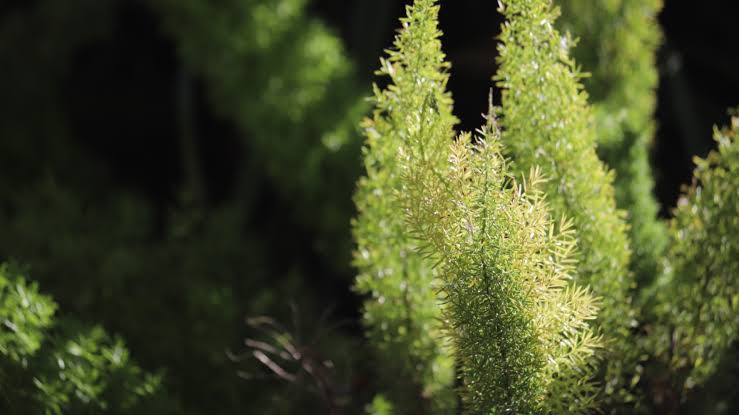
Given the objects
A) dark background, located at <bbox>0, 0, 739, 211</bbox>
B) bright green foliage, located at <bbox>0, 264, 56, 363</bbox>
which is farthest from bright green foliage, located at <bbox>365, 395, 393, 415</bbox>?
dark background, located at <bbox>0, 0, 739, 211</bbox>

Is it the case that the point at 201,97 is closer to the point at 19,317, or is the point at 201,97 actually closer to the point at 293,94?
the point at 293,94

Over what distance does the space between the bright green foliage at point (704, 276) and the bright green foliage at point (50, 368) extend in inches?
27.5

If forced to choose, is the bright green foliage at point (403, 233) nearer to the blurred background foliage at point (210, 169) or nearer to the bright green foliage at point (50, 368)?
the blurred background foliage at point (210, 169)

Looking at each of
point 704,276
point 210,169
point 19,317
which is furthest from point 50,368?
point 210,169

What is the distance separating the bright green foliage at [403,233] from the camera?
2.50 ft

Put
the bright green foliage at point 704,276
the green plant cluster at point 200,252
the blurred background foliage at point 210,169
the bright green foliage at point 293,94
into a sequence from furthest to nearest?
the bright green foliage at point 293,94 → the green plant cluster at point 200,252 → the blurred background foliage at point 210,169 → the bright green foliage at point 704,276

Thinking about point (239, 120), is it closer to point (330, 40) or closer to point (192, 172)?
point (330, 40)

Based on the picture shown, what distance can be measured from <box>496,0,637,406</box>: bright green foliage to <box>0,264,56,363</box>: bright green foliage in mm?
628

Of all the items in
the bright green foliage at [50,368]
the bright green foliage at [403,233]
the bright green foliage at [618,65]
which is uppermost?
the bright green foliage at [618,65]

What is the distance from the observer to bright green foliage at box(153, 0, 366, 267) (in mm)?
1840

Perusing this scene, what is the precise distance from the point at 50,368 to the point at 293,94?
1.06m

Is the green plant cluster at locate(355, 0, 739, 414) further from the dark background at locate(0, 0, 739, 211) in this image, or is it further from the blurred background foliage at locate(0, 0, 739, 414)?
the dark background at locate(0, 0, 739, 211)

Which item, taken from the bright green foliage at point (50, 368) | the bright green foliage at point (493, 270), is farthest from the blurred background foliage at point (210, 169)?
the bright green foliage at point (493, 270)

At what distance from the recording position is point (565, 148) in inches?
34.6
